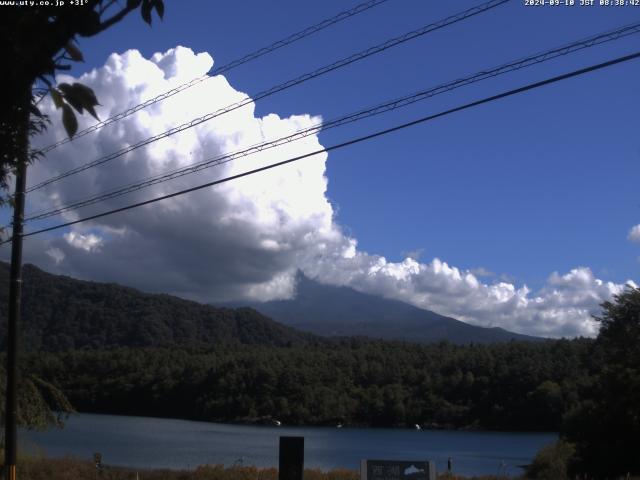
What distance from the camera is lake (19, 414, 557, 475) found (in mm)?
41234

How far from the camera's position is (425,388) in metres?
97.2

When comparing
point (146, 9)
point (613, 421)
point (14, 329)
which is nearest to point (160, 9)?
point (146, 9)

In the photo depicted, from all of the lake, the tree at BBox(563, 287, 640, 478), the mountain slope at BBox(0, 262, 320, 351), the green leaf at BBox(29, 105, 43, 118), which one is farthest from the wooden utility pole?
the mountain slope at BBox(0, 262, 320, 351)

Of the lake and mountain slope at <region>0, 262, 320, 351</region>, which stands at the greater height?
mountain slope at <region>0, 262, 320, 351</region>

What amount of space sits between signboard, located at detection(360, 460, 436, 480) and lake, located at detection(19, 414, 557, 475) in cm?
1675

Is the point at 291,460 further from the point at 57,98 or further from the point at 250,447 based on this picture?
the point at 250,447

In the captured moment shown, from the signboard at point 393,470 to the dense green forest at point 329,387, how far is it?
69.8 meters

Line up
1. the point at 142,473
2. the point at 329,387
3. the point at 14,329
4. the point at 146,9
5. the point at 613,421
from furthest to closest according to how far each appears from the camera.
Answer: the point at 329,387
the point at 613,421
the point at 142,473
the point at 14,329
the point at 146,9

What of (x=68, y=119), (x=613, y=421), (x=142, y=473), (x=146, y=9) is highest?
(x=146, y=9)

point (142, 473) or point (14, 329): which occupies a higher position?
point (14, 329)

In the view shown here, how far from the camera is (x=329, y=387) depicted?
9881 cm

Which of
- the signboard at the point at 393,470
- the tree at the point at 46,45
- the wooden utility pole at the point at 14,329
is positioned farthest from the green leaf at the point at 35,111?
the wooden utility pole at the point at 14,329

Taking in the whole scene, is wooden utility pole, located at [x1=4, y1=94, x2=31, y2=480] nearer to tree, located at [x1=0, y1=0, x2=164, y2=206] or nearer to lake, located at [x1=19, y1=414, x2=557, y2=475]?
lake, located at [x1=19, y1=414, x2=557, y2=475]

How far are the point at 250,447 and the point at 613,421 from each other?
85.1 ft
